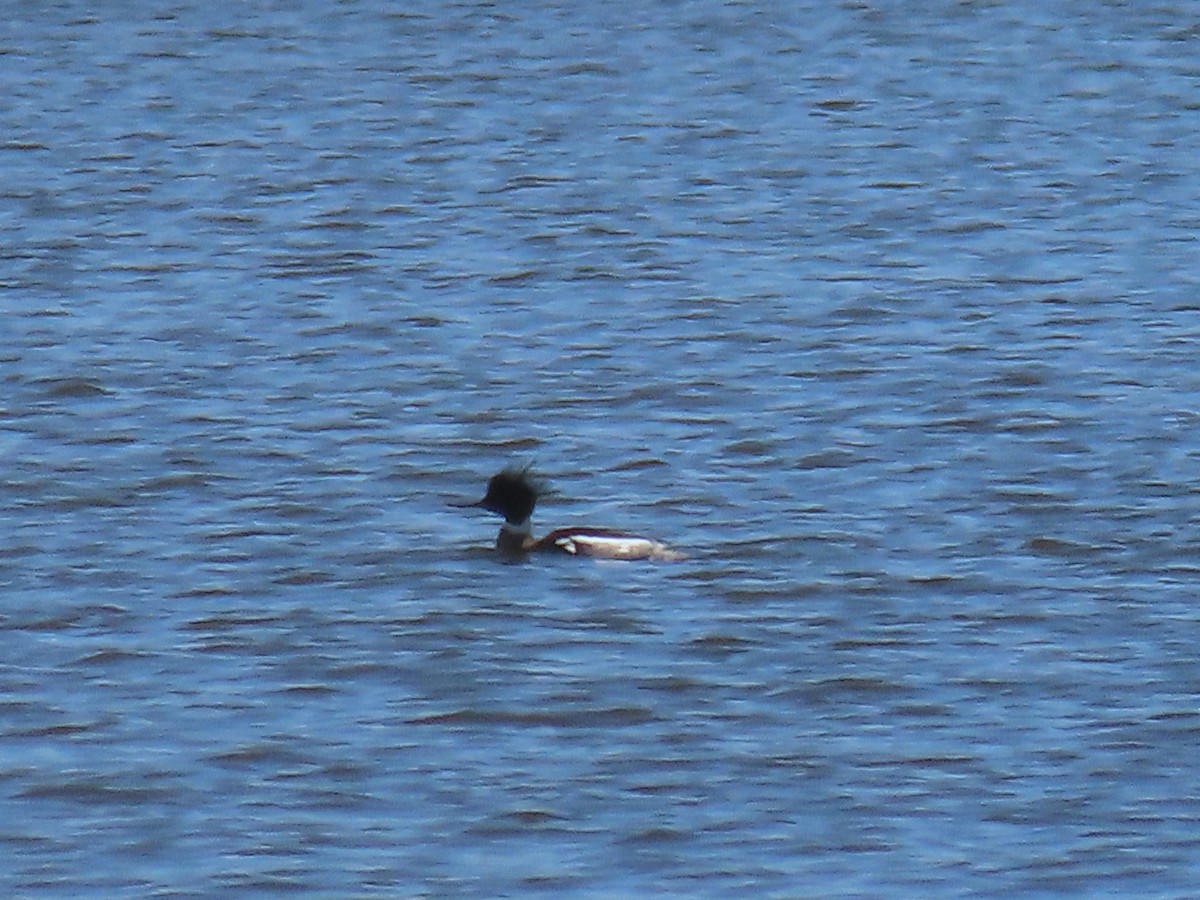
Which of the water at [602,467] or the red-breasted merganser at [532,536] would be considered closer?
the water at [602,467]

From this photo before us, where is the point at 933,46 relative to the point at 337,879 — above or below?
below

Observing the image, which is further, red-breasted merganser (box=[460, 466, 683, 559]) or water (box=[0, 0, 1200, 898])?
red-breasted merganser (box=[460, 466, 683, 559])

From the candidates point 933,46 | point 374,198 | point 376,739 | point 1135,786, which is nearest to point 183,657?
point 376,739

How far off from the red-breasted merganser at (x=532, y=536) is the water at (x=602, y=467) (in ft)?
0.38

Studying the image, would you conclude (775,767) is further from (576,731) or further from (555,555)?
(555,555)

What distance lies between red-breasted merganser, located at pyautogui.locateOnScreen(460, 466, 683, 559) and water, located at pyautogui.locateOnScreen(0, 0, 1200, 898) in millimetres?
115

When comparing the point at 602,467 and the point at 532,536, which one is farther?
the point at 602,467

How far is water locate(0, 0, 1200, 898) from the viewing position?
9.74m

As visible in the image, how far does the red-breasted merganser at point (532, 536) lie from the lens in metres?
12.6

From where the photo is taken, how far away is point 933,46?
2586 centimetres

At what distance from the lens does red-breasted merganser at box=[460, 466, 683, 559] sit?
1257 cm

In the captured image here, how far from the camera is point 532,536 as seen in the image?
12984mm

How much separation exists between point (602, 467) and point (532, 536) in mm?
1271

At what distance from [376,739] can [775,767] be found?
4.73 ft
